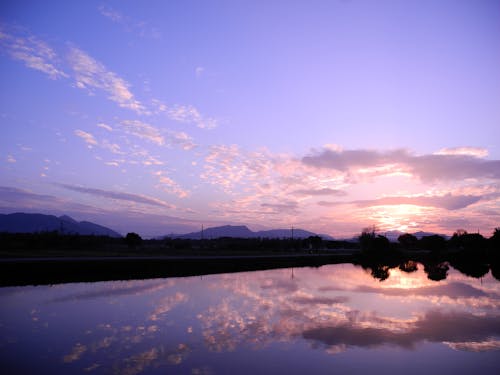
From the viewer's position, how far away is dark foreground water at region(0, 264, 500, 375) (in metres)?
9.90

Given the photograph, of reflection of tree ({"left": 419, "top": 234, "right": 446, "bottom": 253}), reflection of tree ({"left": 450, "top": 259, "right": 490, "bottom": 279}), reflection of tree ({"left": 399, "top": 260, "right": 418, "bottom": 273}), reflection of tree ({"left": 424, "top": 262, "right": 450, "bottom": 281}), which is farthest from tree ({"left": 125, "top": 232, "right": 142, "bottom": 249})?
reflection of tree ({"left": 419, "top": 234, "right": 446, "bottom": 253})

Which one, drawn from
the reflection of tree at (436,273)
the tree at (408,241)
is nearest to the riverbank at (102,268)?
the reflection of tree at (436,273)

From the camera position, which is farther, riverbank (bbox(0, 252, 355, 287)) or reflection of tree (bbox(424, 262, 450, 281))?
reflection of tree (bbox(424, 262, 450, 281))

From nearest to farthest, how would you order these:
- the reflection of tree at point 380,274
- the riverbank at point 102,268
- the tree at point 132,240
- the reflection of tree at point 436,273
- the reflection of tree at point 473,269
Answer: the riverbank at point 102,268 → the reflection of tree at point 380,274 → the reflection of tree at point 436,273 → the reflection of tree at point 473,269 → the tree at point 132,240

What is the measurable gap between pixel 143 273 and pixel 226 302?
13.0 m

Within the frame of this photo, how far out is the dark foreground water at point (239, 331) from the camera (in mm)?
9898

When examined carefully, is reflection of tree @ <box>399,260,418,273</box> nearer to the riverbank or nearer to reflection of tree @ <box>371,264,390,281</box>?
reflection of tree @ <box>371,264,390,281</box>

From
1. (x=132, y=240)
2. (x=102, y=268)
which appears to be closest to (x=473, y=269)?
(x=102, y=268)

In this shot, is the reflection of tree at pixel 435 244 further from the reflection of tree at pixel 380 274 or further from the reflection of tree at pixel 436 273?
the reflection of tree at pixel 380 274

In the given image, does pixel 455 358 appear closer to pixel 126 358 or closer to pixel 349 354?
pixel 349 354

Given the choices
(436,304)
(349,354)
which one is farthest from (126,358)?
(436,304)

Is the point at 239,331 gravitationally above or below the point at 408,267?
below

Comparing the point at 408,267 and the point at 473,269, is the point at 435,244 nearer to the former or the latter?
the point at 473,269

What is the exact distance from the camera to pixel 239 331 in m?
13.2
